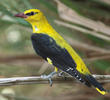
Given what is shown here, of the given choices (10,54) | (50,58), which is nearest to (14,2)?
(10,54)

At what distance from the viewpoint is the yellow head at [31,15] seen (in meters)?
2.42

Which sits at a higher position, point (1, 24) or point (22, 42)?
point (1, 24)

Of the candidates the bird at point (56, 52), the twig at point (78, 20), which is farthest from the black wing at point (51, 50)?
the twig at point (78, 20)

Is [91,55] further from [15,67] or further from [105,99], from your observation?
[15,67]

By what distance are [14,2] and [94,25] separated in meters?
0.91

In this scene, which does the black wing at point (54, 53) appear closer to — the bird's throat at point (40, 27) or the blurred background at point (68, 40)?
the bird's throat at point (40, 27)

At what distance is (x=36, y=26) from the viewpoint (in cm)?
253

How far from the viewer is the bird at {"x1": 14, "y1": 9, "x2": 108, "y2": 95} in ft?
6.83

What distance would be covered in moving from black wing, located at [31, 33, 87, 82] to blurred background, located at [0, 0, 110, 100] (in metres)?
0.28

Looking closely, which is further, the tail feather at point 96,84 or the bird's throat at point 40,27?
the bird's throat at point 40,27

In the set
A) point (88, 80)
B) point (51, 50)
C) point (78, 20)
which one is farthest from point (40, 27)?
point (88, 80)

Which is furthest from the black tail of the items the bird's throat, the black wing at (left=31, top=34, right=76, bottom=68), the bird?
the bird's throat

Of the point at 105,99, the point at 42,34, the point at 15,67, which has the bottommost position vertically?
the point at 105,99

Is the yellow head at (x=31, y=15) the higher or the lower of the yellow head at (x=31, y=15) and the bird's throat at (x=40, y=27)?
the higher
